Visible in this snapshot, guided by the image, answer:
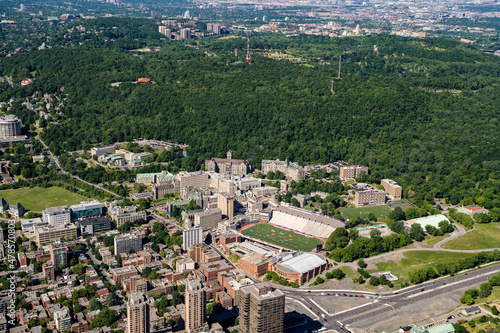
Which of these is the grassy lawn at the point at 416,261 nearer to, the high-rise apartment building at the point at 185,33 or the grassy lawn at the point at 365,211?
the grassy lawn at the point at 365,211

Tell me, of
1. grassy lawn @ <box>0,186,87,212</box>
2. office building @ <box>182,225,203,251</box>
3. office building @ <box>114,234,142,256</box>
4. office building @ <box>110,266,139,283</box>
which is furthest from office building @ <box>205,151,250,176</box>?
Result: office building @ <box>110,266,139,283</box>

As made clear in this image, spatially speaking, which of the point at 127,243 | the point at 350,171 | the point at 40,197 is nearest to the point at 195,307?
the point at 127,243

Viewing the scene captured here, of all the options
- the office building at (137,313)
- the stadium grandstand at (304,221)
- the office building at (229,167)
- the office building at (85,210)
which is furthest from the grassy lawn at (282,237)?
the office building at (137,313)

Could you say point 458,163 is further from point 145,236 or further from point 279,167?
point 145,236

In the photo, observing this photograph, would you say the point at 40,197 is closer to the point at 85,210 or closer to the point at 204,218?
the point at 85,210

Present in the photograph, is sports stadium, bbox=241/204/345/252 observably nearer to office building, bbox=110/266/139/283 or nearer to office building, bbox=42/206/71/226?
office building, bbox=110/266/139/283
